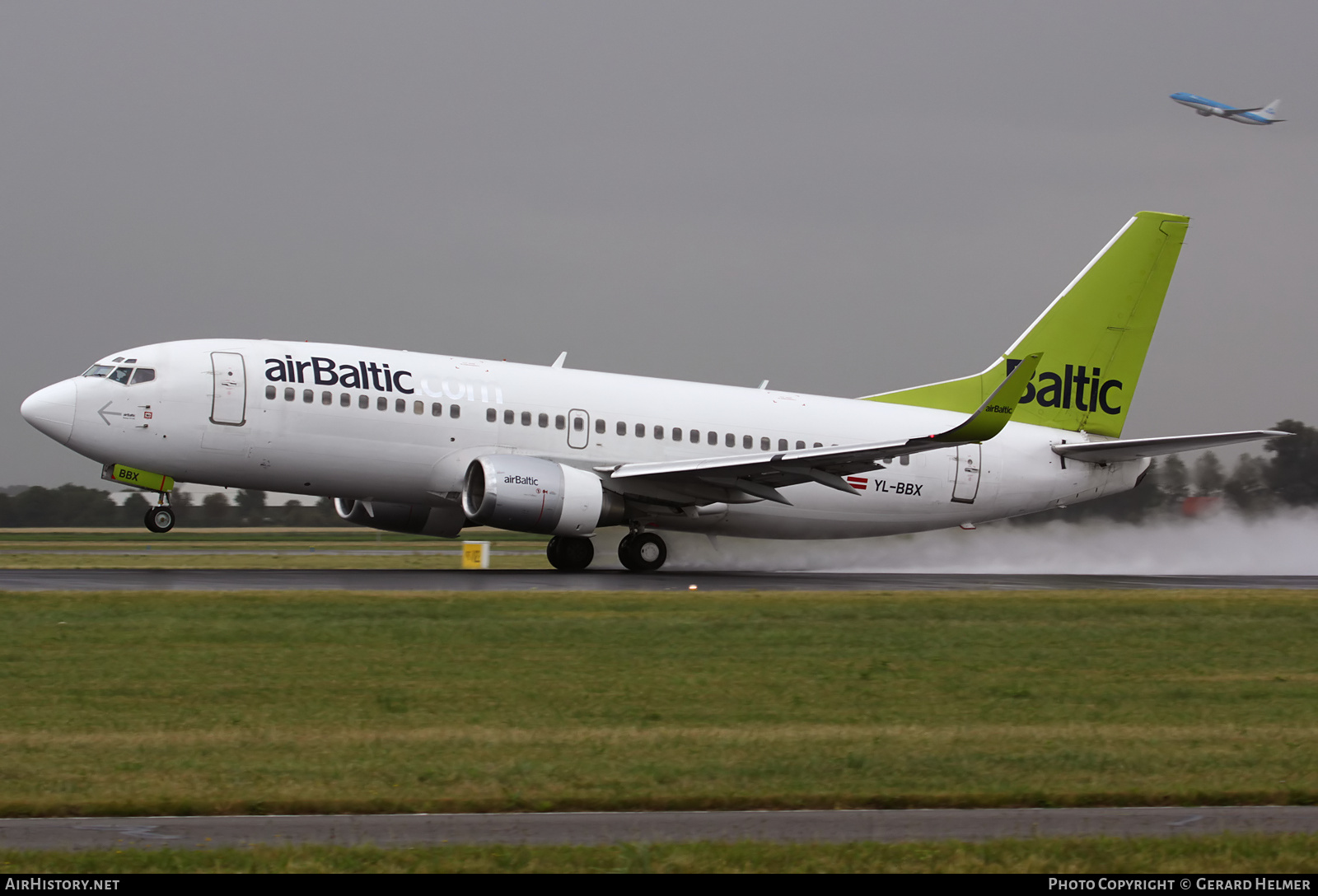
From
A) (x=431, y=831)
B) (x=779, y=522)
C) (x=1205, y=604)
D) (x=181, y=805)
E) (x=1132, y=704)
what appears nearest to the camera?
(x=431, y=831)

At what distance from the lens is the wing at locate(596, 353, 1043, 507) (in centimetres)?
2597

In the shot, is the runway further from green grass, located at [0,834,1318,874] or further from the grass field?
green grass, located at [0,834,1318,874]

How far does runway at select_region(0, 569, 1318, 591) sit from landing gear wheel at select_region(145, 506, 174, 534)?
90cm

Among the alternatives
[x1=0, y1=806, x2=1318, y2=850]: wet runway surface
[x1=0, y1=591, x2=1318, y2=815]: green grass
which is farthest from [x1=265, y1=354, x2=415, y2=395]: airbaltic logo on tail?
[x1=0, y1=806, x2=1318, y2=850]: wet runway surface

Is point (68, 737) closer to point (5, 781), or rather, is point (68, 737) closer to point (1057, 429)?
point (5, 781)

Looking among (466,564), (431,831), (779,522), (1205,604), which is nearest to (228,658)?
(431,831)

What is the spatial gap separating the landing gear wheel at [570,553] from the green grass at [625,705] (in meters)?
8.24

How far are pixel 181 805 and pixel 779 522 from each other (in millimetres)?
22718

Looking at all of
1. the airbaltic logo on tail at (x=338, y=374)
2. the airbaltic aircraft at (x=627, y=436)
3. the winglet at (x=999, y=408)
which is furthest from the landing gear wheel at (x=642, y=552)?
the winglet at (x=999, y=408)

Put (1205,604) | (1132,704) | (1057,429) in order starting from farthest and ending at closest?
(1057,429)
(1205,604)
(1132,704)

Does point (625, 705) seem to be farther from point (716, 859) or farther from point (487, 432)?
point (487, 432)

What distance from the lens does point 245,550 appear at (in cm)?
4328

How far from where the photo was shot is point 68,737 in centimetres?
1079

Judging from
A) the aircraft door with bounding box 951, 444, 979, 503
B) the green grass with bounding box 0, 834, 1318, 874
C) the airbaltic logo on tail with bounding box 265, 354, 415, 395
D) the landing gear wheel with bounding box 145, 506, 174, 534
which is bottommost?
the green grass with bounding box 0, 834, 1318, 874
